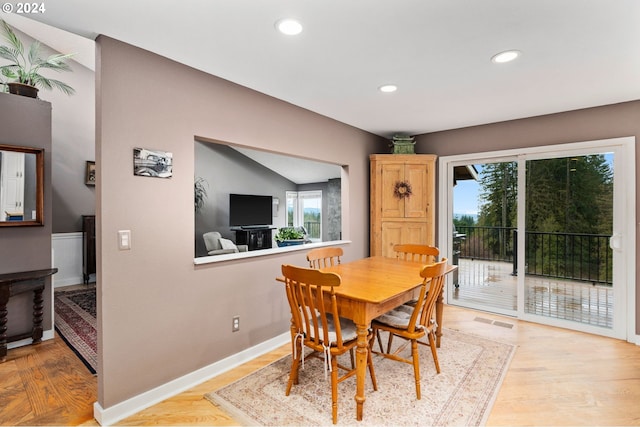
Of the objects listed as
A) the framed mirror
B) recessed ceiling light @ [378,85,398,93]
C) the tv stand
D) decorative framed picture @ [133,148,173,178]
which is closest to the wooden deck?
recessed ceiling light @ [378,85,398,93]

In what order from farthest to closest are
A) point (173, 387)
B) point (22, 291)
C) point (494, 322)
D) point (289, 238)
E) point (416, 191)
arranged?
1. point (289, 238)
2. point (416, 191)
3. point (494, 322)
4. point (22, 291)
5. point (173, 387)

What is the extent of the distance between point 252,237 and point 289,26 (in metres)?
5.87

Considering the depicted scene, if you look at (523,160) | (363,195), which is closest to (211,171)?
(363,195)

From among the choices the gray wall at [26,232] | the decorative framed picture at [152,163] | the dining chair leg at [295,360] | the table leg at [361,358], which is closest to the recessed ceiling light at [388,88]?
the decorative framed picture at [152,163]

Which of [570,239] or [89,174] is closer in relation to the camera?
[570,239]

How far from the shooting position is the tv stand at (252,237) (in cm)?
719

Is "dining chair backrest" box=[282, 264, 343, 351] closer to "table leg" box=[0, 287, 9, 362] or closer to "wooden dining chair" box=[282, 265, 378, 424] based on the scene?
"wooden dining chair" box=[282, 265, 378, 424]

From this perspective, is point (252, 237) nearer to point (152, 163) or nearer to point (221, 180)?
point (221, 180)

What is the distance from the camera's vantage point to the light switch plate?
194 centimetres

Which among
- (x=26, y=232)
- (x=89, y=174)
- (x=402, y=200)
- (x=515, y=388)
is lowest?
(x=515, y=388)

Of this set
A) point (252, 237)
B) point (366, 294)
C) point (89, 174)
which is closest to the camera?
point (366, 294)

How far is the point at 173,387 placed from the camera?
2197 mm

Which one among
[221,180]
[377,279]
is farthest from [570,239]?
[221,180]

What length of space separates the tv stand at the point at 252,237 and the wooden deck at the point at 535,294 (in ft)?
14.7
